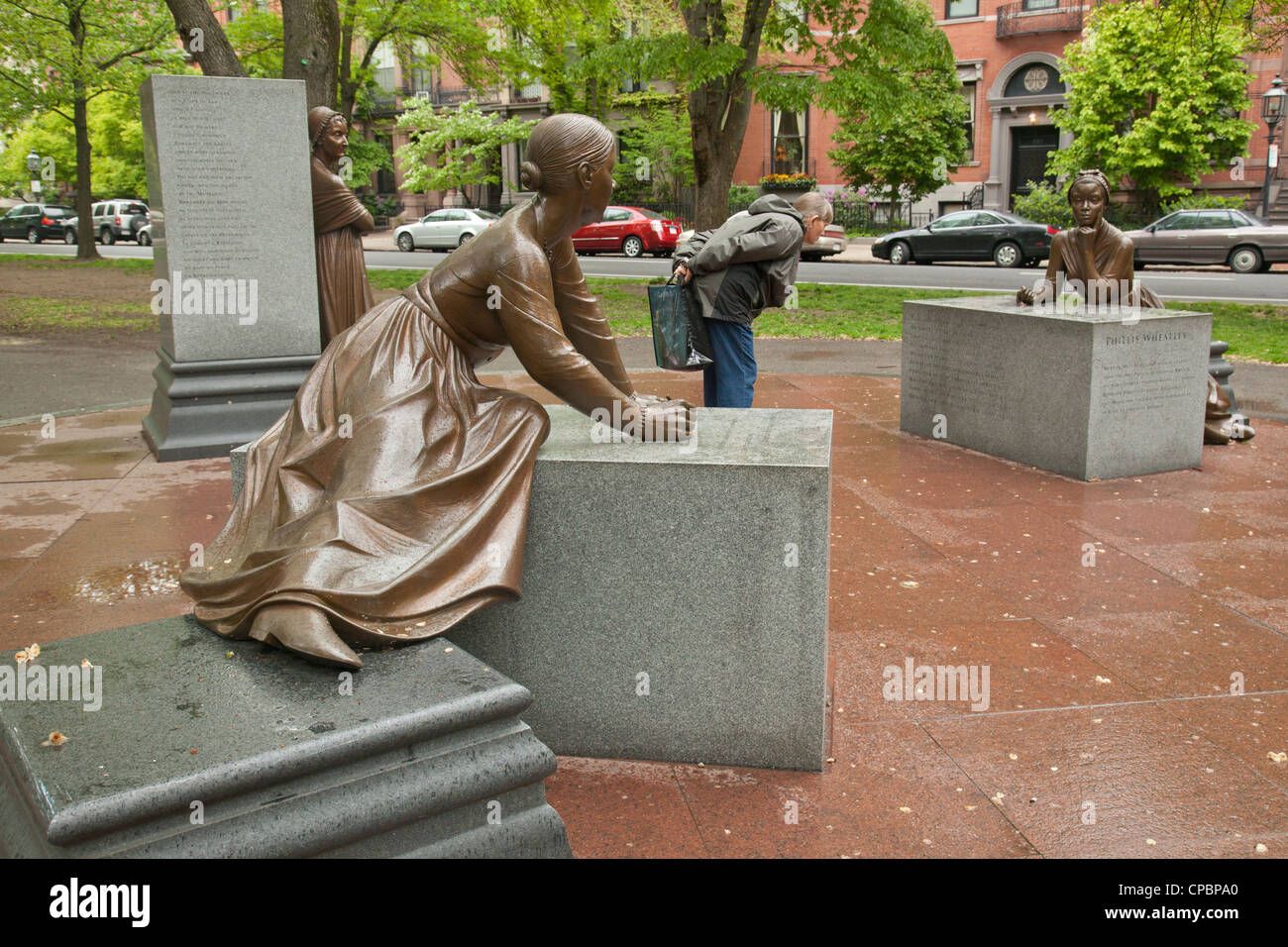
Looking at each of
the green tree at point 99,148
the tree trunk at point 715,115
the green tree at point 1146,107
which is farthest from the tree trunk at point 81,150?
the green tree at point 1146,107

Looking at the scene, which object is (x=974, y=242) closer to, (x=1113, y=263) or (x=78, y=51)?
(x=1113, y=263)

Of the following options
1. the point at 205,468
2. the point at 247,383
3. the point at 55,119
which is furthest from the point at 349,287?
the point at 55,119

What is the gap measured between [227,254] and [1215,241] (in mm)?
24286

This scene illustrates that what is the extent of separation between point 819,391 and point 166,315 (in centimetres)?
578

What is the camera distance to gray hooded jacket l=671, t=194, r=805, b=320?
278 inches

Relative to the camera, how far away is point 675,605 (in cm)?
384

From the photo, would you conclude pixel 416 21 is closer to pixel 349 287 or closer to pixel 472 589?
pixel 349 287

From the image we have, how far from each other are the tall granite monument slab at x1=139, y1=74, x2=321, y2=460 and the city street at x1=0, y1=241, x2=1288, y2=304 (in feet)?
49.1

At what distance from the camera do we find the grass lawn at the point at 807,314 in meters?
14.9

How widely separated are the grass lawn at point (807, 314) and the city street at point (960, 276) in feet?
6.74

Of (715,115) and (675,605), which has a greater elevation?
(715,115)

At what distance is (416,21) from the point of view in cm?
2661

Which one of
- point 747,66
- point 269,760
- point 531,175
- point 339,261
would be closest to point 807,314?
point 747,66

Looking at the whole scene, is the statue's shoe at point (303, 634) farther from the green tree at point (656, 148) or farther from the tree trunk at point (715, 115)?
the green tree at point (656, 148)
